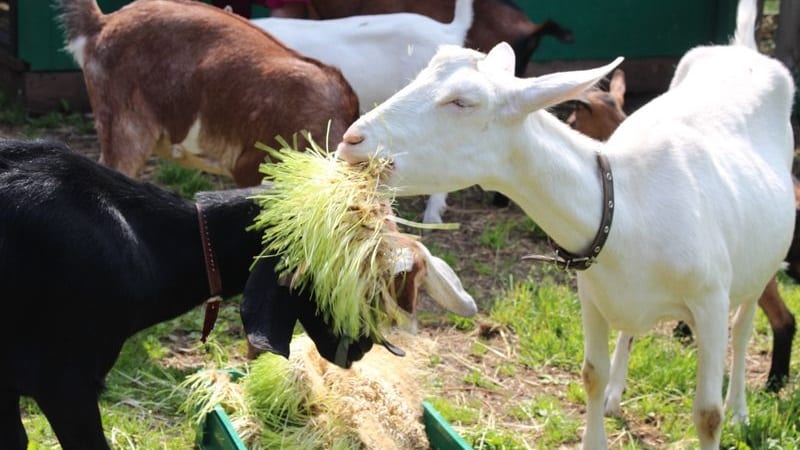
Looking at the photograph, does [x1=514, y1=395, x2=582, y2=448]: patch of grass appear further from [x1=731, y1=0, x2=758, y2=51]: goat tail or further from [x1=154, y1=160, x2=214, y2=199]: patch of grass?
[x1=154, y1=160, x2=214, y2=199]: patch of grass

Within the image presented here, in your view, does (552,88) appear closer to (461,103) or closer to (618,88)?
(461,103)

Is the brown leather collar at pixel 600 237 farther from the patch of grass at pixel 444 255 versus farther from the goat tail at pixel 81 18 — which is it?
the goat tail at pixel 81 18

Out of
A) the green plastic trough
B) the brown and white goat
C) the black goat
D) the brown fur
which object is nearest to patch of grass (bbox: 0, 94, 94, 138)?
the brown and white goat

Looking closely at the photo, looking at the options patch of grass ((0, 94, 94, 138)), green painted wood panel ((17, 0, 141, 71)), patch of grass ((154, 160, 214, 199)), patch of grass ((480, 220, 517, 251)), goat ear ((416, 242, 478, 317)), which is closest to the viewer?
goat ear ((416, 242, 478, 317))

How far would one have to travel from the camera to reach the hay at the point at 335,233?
Result: 10.5 ft

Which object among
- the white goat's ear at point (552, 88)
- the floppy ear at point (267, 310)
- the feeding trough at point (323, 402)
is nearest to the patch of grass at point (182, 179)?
the feeding trough at point (323, 402)

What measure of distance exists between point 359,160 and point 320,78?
222 centimetres

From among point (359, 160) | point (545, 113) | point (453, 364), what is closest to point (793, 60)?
point (453, 364)

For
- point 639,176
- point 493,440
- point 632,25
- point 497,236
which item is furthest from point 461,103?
point 632,25

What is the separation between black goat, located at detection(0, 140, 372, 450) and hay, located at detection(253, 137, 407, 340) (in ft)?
0.49

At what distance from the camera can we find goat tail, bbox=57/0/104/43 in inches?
217

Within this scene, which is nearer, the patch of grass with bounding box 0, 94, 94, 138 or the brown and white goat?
the brown and white goat

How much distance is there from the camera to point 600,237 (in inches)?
138

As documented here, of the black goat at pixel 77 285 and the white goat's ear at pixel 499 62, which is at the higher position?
the white goat's ear at pixel 499 62
